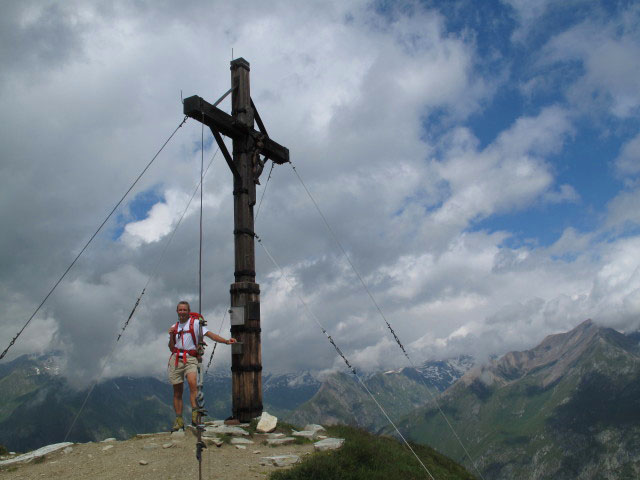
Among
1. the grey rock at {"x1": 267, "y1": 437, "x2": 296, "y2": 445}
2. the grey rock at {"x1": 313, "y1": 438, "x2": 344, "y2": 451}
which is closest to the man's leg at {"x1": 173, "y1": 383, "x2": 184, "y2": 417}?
the grey rock at {"x1": 267, "y1": 437, "x2": 296, "y2": 445}

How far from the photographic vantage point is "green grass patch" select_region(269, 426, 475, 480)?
8870 mm

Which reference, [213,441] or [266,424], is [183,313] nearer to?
[213,441]

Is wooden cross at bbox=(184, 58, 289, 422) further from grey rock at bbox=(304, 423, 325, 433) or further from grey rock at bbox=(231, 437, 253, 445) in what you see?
grey rock at bbox=(304, 423, 325, 433)

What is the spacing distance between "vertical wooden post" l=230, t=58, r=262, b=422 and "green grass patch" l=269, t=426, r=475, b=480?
2.73 metres

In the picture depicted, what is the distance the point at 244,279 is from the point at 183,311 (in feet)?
8.55

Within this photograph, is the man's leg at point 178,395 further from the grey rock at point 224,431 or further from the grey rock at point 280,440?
the grey rock at point 280,440

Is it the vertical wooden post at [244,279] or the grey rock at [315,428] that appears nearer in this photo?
the vertical wooden post at [244,279]

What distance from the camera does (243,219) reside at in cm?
1418

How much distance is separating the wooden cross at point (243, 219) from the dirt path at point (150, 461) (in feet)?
6.86

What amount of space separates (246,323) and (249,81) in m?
7.94

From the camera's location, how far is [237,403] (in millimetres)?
13188

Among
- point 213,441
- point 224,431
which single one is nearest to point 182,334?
point 213,441

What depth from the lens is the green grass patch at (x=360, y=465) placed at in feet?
29.1

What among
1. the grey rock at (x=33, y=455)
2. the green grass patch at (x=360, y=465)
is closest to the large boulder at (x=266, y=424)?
the green grass patch at (x=360, y=465)
